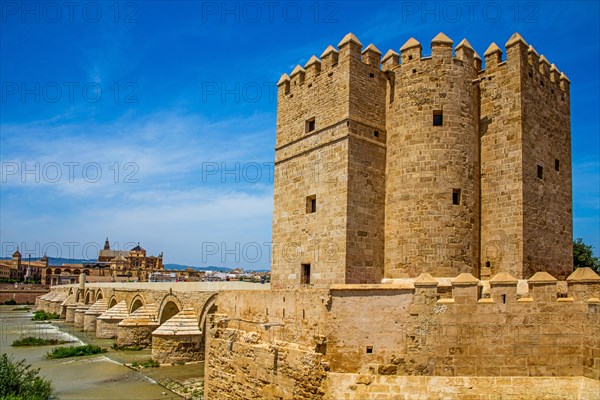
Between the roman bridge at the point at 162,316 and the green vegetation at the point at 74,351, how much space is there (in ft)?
4.62

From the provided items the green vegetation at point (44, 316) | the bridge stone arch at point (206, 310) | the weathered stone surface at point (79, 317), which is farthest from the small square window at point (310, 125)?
the green vegetation at point (44, 316)

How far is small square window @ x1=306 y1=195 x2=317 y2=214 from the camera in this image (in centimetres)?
1518

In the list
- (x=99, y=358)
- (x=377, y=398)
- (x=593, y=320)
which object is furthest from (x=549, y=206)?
(x=99, y=358)

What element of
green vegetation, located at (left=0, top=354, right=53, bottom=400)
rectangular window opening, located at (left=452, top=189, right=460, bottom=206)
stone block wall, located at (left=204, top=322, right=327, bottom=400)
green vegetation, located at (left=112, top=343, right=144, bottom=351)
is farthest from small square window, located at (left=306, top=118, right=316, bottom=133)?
green vegetation, located at (left=112, top=343, right=144, bottom=351)

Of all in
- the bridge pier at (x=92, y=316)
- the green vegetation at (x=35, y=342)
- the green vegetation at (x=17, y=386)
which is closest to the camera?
the green vegetation at (x=17, y=386)

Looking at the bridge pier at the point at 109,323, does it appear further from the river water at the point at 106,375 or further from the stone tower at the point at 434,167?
the stone tower at the point at 434,167

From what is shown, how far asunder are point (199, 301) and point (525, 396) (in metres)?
15.0

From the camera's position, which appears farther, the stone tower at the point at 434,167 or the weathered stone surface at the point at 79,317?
the weathered stone surface at the point at 79,317

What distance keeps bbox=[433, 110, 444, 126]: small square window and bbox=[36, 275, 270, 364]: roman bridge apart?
710 cm

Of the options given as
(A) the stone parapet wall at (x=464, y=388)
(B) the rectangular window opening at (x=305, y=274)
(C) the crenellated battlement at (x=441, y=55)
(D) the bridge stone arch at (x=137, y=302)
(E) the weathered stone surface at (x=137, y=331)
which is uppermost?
(C) the crenellated battlement at (x=441, y=55)

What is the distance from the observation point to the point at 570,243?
15.8m

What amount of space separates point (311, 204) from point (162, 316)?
51.3 feet

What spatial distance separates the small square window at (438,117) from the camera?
46.2ft

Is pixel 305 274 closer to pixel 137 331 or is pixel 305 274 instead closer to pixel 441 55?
pixel 441 55
